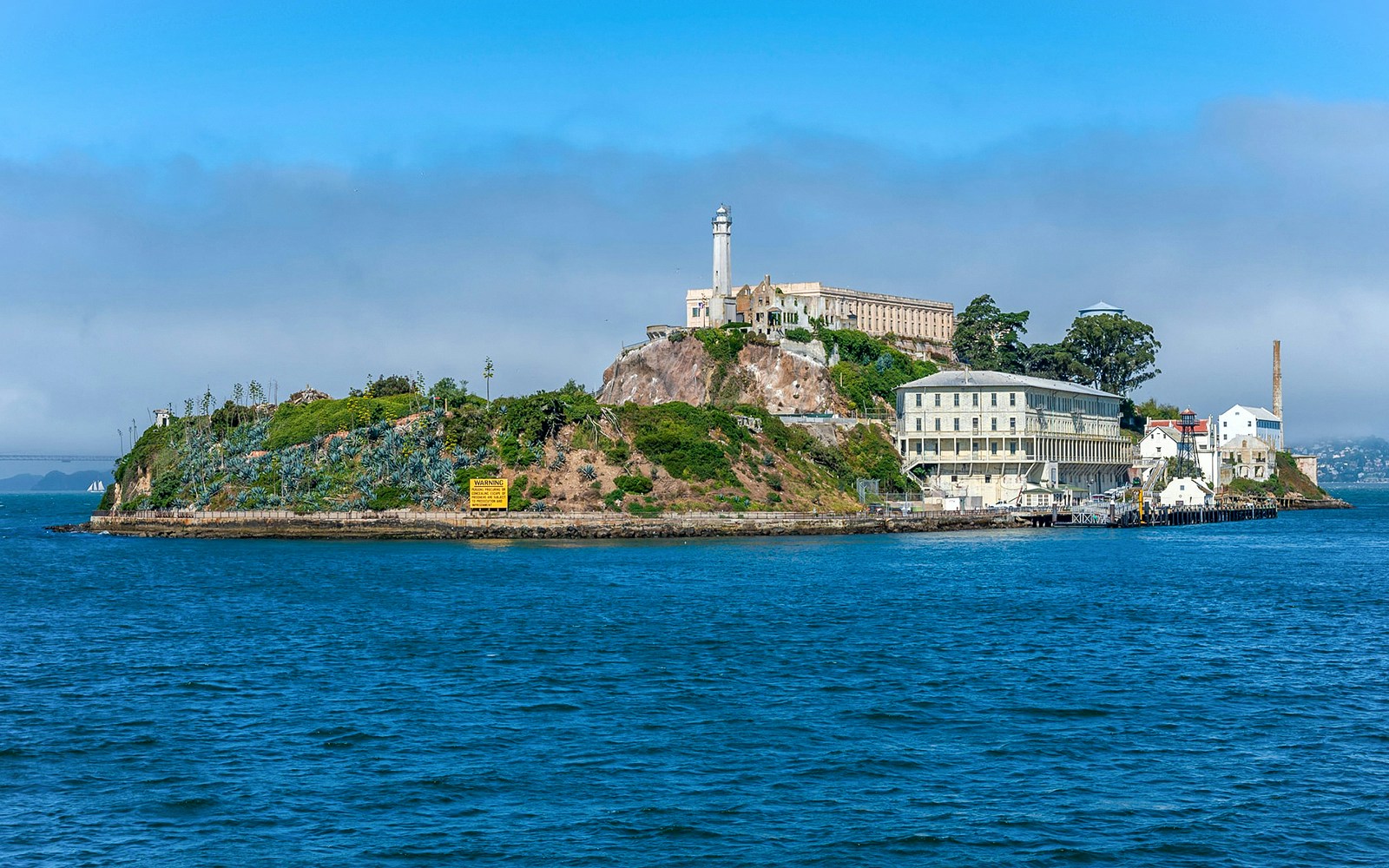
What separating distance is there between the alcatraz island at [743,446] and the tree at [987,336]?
292mm

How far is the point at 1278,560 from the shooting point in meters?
73.7

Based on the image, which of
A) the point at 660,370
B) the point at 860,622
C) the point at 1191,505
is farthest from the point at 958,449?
the point at 860,622

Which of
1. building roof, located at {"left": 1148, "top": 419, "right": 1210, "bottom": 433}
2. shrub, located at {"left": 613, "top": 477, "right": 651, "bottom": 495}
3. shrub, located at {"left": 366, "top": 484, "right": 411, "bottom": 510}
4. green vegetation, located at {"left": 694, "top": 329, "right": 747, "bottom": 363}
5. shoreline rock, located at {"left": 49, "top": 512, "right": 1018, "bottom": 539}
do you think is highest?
green vegetation, located at {"left": 694, "top": 329, "right": 747, "bottom": 363}

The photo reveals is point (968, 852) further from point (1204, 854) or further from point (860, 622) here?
point (860, 622)

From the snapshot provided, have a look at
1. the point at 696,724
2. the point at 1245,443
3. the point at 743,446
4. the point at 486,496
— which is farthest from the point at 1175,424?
the point at 696,724

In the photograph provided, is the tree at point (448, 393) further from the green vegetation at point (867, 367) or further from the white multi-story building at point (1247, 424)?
the white multi-story building at point (1247, 424)

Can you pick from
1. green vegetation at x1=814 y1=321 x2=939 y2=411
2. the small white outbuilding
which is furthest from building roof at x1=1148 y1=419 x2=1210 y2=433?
green vegetation at x1=814 y1=321 x2=939 y2=411

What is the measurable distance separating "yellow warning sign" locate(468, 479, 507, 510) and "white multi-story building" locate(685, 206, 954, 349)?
46154mm

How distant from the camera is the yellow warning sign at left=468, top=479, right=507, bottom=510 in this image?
94438 millimetres

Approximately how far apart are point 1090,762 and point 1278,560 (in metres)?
53.9

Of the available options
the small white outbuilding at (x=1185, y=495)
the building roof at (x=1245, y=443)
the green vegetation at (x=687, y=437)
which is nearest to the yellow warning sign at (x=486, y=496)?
the green vegetation at (x=687, y=437)

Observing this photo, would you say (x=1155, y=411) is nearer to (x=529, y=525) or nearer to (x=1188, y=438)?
(x=1188, y=438)

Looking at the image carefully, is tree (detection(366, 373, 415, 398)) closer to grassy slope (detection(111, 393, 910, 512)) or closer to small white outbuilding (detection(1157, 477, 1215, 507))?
grassy slope (detection(111, 393, 910, 512))

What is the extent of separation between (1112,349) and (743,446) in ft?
192
